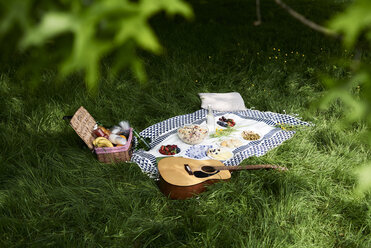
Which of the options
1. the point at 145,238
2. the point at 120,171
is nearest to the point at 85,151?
the point at 120,171

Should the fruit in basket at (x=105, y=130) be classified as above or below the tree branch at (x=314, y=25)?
below

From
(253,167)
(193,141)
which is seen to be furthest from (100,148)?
(253,167)

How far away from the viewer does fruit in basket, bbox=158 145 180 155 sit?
347 cm

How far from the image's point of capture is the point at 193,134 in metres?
3.57

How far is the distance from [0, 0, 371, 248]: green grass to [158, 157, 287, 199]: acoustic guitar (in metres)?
0.08

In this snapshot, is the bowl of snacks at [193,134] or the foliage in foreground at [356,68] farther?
the bowl of snacks at [193,134]

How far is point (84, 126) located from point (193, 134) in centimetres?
111

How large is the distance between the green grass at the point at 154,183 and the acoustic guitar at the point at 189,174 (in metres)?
0.08

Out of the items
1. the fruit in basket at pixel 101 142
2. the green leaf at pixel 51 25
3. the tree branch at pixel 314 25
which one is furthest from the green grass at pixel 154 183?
the green leaf at pixel 51 25

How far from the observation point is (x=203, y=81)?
5078 mm

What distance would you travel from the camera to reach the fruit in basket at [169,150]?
11.4 ft

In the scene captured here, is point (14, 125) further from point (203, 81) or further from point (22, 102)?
point (203, 81)

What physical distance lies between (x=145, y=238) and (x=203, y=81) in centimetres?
309

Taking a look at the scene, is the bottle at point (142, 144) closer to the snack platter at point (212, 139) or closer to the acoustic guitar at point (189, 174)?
the snack platter at point (212, 139)
